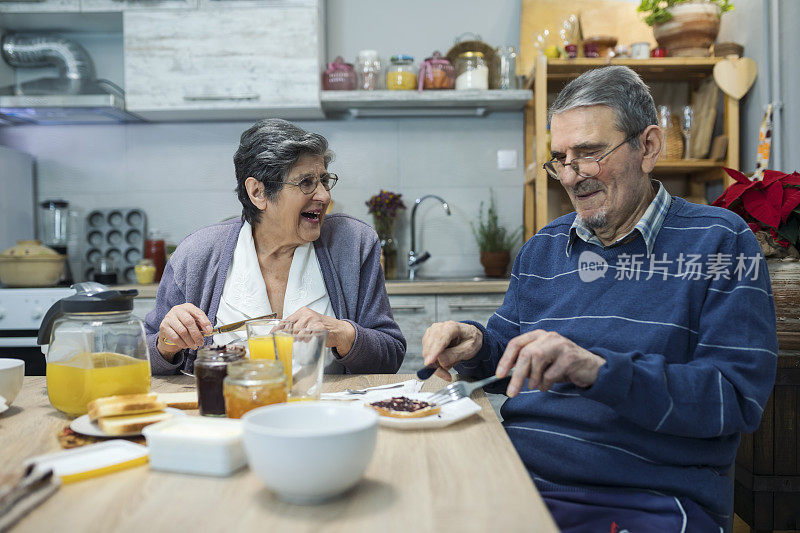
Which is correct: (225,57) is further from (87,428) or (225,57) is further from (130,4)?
(87,428)

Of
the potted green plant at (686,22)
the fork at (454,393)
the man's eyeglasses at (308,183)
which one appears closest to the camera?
the fork at (454,393)

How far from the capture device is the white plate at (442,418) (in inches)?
38.6

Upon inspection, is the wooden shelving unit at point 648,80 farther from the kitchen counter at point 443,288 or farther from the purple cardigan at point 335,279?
the purple cardigan at point 335,279

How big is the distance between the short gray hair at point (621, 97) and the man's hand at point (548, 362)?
Result: 21.9 inches

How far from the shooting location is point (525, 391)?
4.38 ft

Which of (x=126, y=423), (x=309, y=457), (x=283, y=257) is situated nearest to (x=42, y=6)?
(x=283, y=257)

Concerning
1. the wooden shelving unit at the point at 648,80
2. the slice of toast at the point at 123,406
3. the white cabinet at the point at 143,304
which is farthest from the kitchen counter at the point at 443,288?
the slice of toast at the point at 123,406

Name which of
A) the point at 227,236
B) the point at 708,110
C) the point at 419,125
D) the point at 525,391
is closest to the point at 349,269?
the point at 227,236

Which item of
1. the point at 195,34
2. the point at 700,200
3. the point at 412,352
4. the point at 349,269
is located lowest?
the point at 412,352

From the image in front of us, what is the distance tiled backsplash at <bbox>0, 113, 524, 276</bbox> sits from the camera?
3.49m

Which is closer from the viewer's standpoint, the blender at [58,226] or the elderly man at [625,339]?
the elderly man at [625,339]

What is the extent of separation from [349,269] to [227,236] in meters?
0.37

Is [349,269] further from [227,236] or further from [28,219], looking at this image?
[28,219]

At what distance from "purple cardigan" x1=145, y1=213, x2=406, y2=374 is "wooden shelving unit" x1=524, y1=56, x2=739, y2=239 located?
1.41 metres
